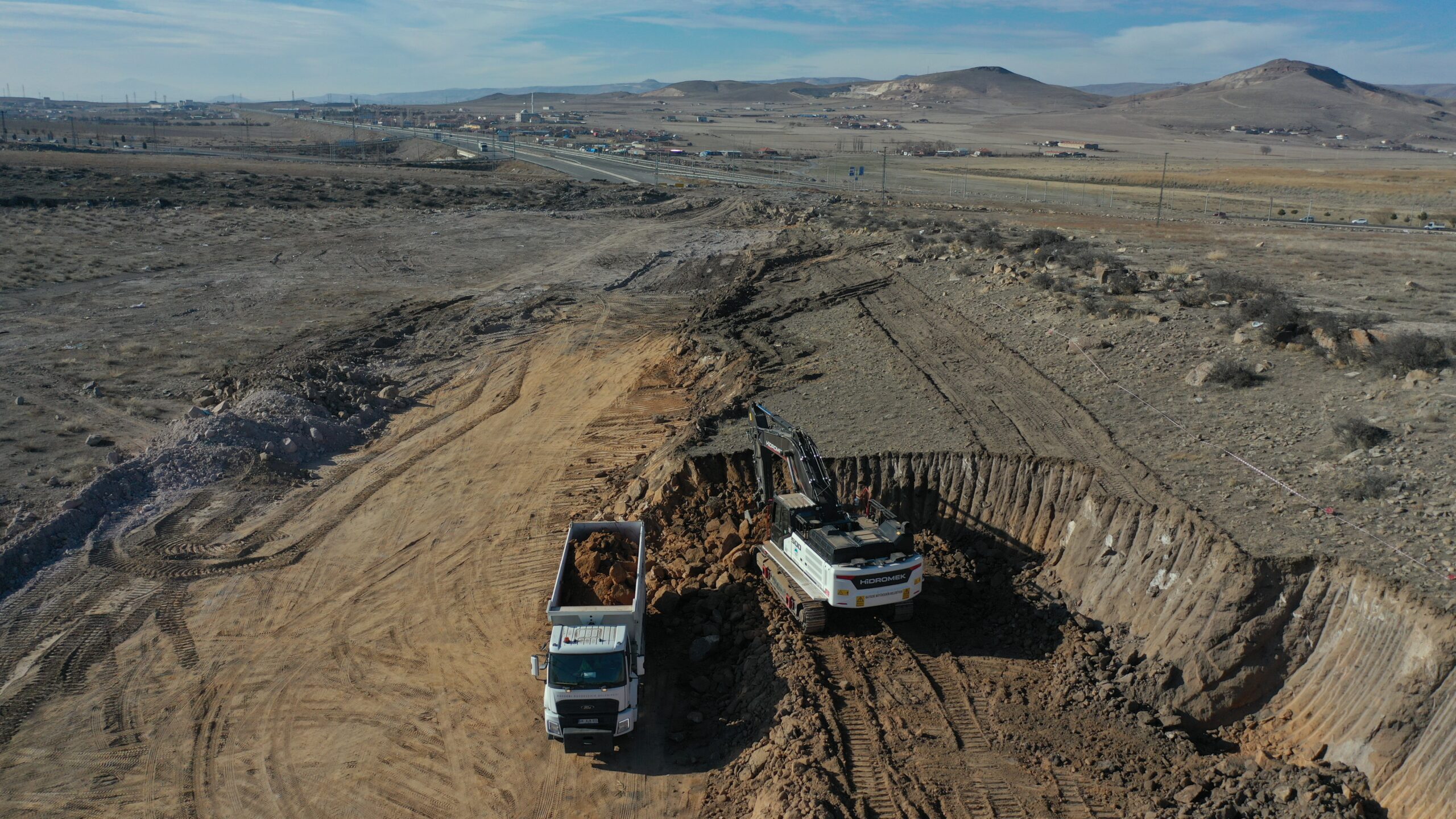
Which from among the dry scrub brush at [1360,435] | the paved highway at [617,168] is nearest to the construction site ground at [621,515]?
the dry scrub brush at [1360,435]

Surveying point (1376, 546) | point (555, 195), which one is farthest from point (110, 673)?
point (555, 195)

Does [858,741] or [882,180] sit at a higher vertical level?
[882,180]

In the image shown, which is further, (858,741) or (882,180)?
(882,180)

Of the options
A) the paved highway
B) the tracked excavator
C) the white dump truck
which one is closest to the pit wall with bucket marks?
the tracked excavator

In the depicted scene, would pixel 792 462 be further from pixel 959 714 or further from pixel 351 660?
pixel 351 660

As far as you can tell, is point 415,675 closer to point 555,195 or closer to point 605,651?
point 605,651

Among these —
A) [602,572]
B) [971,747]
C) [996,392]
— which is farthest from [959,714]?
[996,392]

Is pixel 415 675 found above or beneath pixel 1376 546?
beneath
